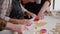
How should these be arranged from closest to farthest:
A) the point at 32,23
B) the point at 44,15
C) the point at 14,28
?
the point at 14,28, the point at 32,23, the point at 44,15

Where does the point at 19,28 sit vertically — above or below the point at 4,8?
below

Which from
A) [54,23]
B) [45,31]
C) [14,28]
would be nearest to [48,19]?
[54,23]

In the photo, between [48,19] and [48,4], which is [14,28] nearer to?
[48,19]

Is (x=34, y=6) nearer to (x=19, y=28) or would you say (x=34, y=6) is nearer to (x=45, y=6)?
(x=45, y=6)

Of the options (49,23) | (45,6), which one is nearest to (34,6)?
(45,6)

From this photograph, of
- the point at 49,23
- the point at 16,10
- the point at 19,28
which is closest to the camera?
the point at 19,28

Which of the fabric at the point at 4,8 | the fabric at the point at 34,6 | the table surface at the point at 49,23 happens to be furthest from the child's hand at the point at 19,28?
the fabric at the point at 34,6

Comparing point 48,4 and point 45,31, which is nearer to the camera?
point 45,31

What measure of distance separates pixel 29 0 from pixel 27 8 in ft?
0.22

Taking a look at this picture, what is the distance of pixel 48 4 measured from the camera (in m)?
1.06

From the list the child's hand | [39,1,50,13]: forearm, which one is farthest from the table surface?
[39,1,50,13]: forearm

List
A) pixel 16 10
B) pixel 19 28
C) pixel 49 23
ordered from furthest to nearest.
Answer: pixel 16 10, pixel 49 23, pixel 19 28

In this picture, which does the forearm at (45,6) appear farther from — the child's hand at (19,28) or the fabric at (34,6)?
the child's hand at (19,28)

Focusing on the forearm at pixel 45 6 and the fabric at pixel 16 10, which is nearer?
the fabric at pixel 16 10
